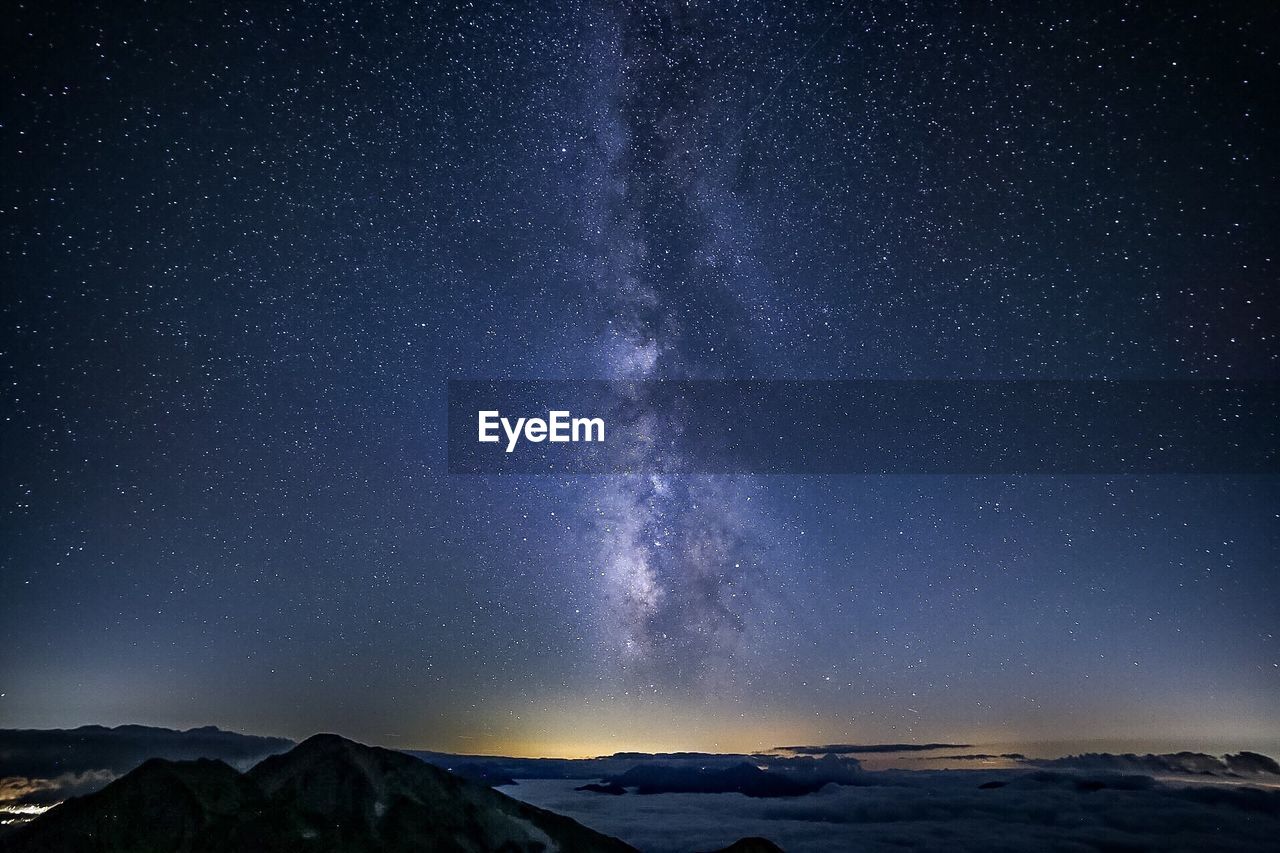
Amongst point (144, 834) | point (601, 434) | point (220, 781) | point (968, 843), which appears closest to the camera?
point (601, 434)

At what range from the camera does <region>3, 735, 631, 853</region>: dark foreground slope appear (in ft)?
536

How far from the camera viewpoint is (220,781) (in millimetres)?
176375

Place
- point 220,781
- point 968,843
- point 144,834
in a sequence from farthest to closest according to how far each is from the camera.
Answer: point 968,843 < point 220,781 < point 144,834

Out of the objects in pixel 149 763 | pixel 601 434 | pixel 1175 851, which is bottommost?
pixel 1175 851

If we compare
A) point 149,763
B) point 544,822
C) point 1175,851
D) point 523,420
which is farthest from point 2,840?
point 1175,851

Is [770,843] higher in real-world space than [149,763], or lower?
lower

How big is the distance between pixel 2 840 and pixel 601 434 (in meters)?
231

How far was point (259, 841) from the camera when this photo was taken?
164000 millimetres

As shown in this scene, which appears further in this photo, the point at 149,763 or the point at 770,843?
the point at 770,843

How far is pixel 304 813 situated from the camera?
174m

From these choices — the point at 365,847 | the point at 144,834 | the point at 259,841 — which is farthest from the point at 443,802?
the point at 144,834

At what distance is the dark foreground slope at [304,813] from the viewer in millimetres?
163250

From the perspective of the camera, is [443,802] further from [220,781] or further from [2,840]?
[2,840]

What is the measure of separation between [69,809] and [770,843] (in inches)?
6739
